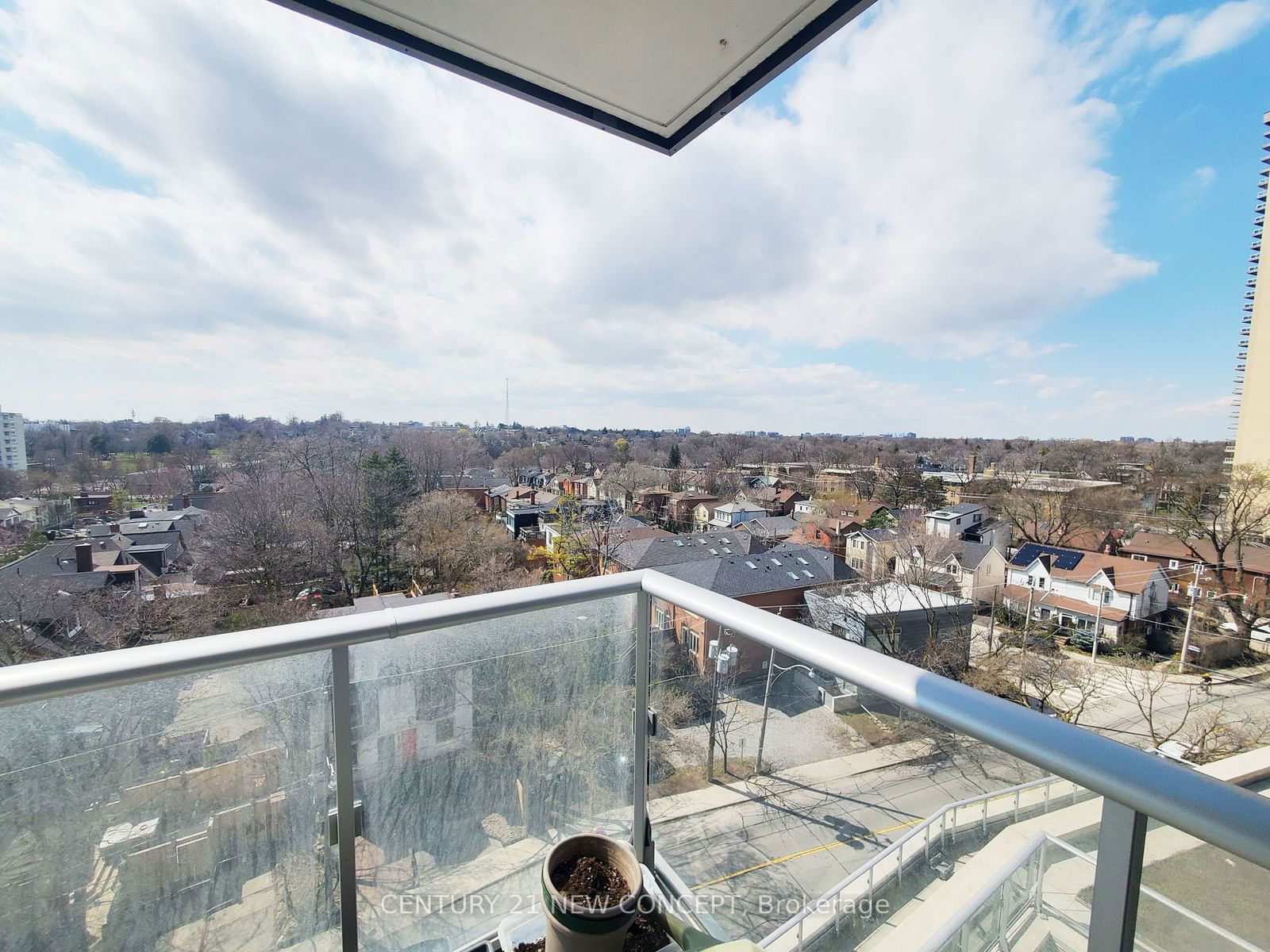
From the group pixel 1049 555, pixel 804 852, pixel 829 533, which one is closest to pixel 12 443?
pixel 804 852

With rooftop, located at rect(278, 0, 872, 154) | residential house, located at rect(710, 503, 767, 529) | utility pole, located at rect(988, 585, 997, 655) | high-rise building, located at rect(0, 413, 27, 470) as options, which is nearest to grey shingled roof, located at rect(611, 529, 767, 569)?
residential house, located at rect(710, 503, 767, 529)

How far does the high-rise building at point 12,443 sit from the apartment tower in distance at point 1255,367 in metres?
14.9

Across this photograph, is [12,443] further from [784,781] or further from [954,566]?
[954,566]

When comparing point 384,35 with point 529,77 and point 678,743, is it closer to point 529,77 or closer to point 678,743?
point 529,77

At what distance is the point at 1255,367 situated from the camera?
652cm

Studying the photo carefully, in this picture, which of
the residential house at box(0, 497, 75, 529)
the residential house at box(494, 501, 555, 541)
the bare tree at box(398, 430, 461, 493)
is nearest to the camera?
the residential house at box(0, 497, 75, 529)

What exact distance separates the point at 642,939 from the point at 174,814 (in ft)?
2.81

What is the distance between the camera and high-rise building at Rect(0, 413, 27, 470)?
5920 mm

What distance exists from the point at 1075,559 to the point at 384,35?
12.8 meters

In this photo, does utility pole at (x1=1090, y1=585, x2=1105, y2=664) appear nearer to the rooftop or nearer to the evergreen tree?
the rooftop

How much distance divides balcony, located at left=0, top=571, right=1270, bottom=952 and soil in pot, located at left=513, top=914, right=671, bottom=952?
0.21ft

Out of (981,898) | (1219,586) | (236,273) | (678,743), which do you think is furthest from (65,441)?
(1219,586)

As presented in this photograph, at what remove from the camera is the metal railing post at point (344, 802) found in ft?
2.75

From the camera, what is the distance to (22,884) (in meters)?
0.67
